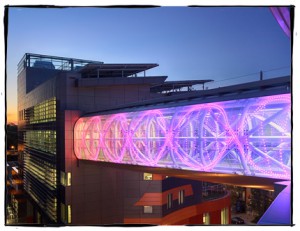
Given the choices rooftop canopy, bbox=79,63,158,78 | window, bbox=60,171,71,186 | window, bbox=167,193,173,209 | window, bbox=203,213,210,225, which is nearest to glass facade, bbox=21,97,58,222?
window, bbox=60,171,71,186

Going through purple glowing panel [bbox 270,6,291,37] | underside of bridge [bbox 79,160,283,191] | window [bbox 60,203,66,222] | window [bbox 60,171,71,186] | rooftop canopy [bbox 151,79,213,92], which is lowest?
window [bbox 60,203,66,222]

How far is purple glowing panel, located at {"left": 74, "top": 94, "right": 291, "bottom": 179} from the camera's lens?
5.66 metres

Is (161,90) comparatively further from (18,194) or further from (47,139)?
(18,194)

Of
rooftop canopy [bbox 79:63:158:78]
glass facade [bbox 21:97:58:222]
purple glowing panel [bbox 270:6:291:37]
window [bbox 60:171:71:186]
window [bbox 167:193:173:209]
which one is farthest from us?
window [bbox 167:193:173:209]

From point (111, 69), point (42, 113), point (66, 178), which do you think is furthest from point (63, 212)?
point (111, 69)

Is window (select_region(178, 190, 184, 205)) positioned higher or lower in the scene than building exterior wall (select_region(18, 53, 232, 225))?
lower

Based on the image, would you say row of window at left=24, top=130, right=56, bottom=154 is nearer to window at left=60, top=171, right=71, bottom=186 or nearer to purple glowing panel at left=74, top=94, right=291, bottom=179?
window at left=60, top=171, right=71, bottom=186

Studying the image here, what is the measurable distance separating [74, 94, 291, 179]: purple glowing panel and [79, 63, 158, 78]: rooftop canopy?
5.20 meters

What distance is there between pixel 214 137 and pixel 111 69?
34.0ft

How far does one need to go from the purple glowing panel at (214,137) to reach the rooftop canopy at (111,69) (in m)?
5.20

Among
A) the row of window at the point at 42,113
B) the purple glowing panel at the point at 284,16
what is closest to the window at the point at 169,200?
the row of window at the point at 42,113

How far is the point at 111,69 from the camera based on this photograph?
16.1 meters

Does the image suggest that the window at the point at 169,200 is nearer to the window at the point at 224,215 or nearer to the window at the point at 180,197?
the window at the point at 180,197

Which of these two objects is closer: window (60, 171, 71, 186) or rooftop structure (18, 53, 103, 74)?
window (60, 171, 71, 186)
